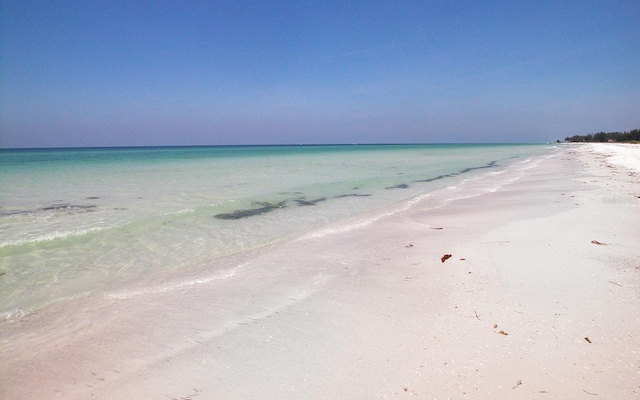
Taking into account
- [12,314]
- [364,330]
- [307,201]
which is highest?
[307,201]

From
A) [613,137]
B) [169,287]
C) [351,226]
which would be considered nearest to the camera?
[169,287]

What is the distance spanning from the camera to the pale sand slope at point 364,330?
7.22ft

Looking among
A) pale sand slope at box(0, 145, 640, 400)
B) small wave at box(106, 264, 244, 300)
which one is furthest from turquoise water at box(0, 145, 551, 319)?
pale sand slope at box(0, 145, 640, 400)

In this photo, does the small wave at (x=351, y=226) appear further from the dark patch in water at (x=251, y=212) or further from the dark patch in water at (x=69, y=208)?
the dark patch in water at (x=69, y=208)

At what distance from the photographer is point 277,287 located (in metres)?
3.93

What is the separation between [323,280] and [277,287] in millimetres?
583

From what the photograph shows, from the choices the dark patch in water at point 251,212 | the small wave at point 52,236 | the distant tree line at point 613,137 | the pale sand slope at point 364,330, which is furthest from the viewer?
the distant tree line at point 613,137

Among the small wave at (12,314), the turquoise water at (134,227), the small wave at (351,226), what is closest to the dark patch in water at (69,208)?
the turquoise water at (134,227)

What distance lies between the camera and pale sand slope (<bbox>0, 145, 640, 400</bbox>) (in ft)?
7.22

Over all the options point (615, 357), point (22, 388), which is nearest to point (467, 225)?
point (615, 357)

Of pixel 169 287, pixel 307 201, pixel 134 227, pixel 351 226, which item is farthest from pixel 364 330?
pixel 307 201

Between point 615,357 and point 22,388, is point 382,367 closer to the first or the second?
point 615,357

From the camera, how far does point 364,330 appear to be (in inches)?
112

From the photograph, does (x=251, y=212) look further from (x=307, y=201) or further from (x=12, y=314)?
(x=12, y=314)
